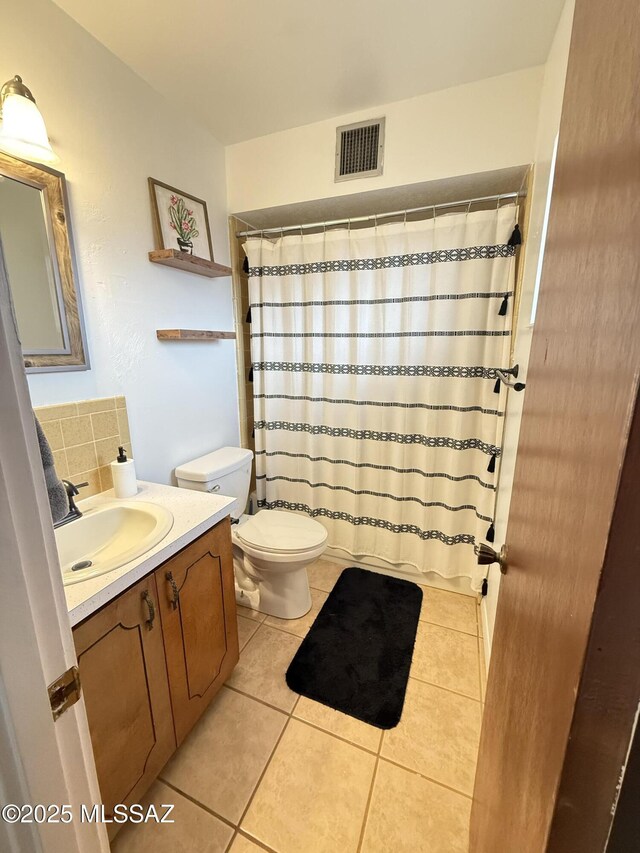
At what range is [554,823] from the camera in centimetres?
33

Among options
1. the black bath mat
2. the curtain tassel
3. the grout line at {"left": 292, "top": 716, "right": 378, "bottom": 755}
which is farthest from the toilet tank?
the curtain tassel

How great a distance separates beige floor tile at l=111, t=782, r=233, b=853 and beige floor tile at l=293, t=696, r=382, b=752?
392 millimetres

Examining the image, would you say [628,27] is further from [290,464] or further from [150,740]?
[290,464]

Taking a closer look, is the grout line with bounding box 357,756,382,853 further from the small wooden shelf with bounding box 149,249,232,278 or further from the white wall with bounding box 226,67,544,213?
the white wall with bounding box 226,67,544,213

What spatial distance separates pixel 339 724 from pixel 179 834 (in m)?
0.57

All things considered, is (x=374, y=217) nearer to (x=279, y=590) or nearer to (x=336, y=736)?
(x=279, y=590)

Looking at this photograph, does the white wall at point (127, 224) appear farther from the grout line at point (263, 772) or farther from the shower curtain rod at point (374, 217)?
the grout line at point (263, 772)

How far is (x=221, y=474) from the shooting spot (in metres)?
1.75

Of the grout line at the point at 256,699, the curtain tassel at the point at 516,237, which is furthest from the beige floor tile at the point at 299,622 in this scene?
the curtain tassel at the point at 516,237

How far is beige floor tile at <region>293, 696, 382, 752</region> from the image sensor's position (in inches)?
49.7

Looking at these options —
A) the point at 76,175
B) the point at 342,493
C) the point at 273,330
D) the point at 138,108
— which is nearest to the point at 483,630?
the point at 342,493

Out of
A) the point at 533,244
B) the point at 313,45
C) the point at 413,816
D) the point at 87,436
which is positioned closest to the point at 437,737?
the point at 413,816

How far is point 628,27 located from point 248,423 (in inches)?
86.6

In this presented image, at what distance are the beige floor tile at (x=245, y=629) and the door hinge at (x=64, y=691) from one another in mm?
1335
